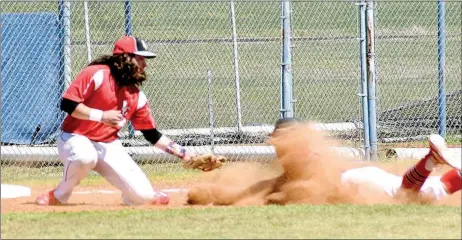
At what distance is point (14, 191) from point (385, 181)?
12.1ft

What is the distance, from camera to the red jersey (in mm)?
9625

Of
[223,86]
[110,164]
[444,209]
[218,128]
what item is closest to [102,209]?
[110,164]

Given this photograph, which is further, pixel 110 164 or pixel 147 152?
pixel 147 152

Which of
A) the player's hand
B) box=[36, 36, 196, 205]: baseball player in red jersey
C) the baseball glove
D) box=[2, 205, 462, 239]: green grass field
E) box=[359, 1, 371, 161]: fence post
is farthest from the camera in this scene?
box=[359, 1, 371, 161]: fence post

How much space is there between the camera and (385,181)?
9.59 metres

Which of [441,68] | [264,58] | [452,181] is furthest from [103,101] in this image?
[264,58]

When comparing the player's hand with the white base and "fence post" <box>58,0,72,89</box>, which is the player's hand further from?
"fence post" <box>58,0,72,89</box>

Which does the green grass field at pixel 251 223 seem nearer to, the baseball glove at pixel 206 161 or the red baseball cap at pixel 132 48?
the baseball glove at pixel 206 161

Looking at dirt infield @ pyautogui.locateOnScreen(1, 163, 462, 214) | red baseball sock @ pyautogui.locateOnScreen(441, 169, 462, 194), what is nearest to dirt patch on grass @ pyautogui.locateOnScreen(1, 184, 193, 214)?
dirt infield @ pyautogui.locateOnScreen(1, 163, 462, 214)

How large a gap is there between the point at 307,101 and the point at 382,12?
8.65m

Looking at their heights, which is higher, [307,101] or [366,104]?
[366,104]

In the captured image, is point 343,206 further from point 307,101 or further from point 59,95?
point 307,101

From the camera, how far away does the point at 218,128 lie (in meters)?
14.5

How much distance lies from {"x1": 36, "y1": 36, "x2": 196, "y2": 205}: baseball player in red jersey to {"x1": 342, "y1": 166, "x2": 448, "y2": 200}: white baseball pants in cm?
147
